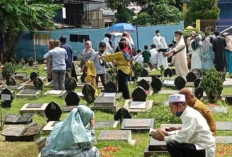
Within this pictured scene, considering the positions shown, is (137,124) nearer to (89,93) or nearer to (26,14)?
(89,93)

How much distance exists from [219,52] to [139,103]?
6061 millimetres

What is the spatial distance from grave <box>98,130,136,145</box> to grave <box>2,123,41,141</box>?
1136 millimetres

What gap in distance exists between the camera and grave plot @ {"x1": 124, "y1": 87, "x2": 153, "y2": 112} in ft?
38.8

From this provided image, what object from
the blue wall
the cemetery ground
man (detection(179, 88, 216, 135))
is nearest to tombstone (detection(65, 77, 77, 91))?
the cemetery ground

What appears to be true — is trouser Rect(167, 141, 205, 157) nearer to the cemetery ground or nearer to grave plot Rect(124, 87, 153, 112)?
the cemetery ground

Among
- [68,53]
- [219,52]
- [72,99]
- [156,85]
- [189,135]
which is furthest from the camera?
[219,52]

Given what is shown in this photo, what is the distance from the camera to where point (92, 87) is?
43.1 ft

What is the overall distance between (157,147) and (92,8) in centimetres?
2773

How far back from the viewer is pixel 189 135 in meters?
6.21

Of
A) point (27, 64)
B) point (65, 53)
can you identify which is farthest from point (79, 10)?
point (65, 53)

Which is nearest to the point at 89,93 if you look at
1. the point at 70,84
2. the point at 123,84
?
the point at 123,84

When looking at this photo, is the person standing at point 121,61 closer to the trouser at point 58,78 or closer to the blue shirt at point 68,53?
the trouser at point 58,78

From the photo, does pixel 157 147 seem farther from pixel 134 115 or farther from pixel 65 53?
pixel 65 53

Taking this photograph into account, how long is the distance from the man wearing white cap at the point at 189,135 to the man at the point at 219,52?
11110 millimetres
